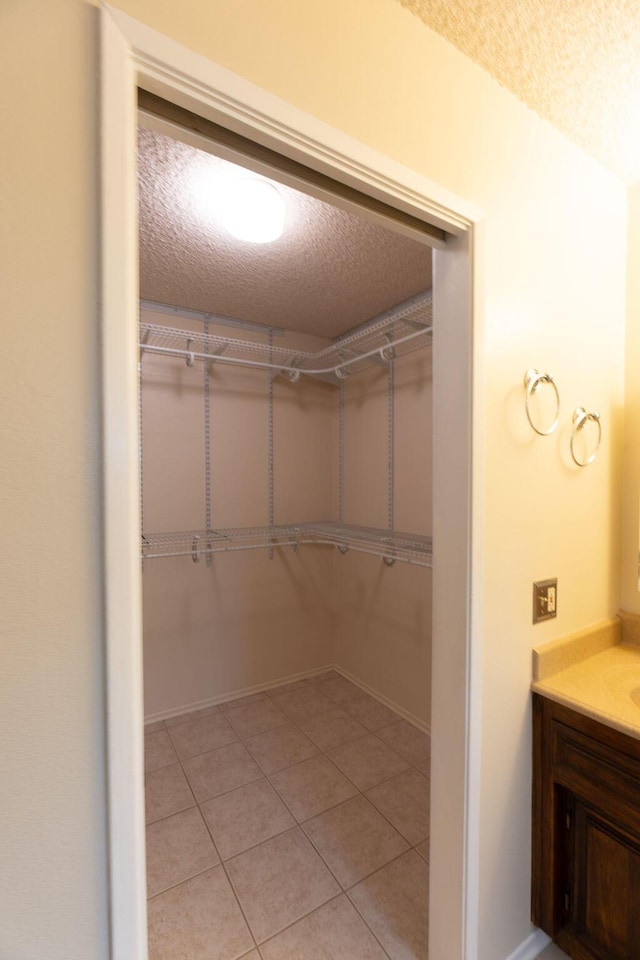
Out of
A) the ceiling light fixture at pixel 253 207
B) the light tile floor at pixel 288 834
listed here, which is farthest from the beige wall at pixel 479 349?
the ceiling light fixture at pixel 253 207

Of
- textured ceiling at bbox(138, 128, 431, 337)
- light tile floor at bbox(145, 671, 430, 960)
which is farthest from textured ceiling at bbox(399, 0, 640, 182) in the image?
light tile floor at bbox(145, 671, 430, 960)

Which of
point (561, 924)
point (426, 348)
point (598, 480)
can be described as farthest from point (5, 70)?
point (561, 924)

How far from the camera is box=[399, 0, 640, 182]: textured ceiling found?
0.84 metres

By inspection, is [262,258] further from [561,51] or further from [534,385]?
[534,385]

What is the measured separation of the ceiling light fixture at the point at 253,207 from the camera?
4.34 feet

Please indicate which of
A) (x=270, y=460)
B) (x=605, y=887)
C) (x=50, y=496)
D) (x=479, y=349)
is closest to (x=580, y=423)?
(x=479, y=349)

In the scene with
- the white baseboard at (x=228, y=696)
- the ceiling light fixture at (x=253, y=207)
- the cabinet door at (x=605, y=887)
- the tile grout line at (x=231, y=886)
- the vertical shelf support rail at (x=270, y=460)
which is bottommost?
the tile grout line at (x=231, y=886)

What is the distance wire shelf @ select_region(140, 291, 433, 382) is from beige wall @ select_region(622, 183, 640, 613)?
772 millimetres

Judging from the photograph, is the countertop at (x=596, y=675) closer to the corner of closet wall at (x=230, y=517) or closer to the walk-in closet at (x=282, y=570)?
the walk-in closet at (x=282, y=570)

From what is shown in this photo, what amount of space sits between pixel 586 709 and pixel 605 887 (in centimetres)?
47

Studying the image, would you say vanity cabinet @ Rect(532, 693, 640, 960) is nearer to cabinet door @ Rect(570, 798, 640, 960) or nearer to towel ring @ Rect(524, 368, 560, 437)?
cabinet door @ Rect(570, 798, 640, 960)

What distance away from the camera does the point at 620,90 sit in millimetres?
1019

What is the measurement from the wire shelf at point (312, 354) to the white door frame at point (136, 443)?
36.3 inches

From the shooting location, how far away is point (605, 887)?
103cm
